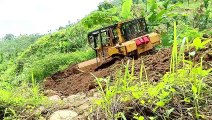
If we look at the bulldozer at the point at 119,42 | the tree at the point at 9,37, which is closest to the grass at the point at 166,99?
the bulldozer at the point at 119,42

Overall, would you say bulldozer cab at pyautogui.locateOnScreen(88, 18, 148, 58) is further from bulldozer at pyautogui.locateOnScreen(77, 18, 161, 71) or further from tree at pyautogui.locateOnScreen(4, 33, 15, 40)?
tree at pyautogui.locateOnScreen(4, 33, 15, 40)

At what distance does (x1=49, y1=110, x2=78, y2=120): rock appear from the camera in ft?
13.1

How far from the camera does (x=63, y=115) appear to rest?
410cm

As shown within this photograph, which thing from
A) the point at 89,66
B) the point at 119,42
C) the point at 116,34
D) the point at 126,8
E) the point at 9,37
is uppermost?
the point at 126,8

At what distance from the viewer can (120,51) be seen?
9.52 meters

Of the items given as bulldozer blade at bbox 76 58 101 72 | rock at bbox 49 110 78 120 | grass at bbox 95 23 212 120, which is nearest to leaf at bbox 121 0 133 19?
bulldozer blade at bbox 76 58 101 72

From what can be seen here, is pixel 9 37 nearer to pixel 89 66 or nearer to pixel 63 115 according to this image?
pixel 89 66

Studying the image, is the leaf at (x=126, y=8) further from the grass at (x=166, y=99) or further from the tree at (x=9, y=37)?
the tree at (x=9, y=37)

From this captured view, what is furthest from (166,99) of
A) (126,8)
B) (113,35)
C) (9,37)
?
(9,37)

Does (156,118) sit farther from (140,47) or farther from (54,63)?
(54,63)

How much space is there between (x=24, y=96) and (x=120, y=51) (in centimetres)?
512

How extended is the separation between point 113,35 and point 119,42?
347mm

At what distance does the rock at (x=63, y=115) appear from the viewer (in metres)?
3.98

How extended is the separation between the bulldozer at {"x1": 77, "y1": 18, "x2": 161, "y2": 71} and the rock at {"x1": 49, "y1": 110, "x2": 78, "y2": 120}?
5.29 m
